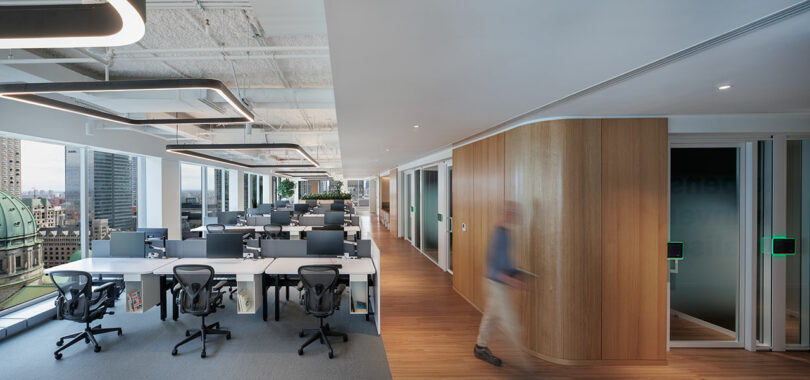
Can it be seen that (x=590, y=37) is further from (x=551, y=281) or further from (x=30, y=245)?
(x=30, y=245)

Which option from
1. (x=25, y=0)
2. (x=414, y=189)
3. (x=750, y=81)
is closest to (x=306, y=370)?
(x=25, y=0)

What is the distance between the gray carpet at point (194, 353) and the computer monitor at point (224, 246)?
0.91m

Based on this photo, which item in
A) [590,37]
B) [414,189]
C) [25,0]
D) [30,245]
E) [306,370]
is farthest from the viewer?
[414,189]

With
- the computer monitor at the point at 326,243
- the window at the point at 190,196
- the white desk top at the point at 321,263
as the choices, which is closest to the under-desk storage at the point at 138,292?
the white desk top at the point at 321,263

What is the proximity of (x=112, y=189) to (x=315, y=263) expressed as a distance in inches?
202

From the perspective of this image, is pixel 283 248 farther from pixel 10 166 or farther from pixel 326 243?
pixel 10 166

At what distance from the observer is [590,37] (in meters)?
1.58

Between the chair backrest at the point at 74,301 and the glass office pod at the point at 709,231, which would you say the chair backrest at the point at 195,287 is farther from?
the glass office pod at the point at 709,231

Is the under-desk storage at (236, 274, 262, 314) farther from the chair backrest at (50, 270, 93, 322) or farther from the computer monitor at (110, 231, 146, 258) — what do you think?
the computer monitor at (110, 231, 146, 258)

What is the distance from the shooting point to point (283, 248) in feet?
15.9

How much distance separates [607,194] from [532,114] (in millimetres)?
1187

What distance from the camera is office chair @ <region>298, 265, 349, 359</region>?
11.1ft

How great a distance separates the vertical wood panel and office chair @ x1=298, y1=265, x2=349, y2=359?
3.01 m

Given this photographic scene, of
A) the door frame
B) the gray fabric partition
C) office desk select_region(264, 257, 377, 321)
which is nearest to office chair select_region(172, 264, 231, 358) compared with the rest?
office desk select_region(264, 257, 377, 321)
